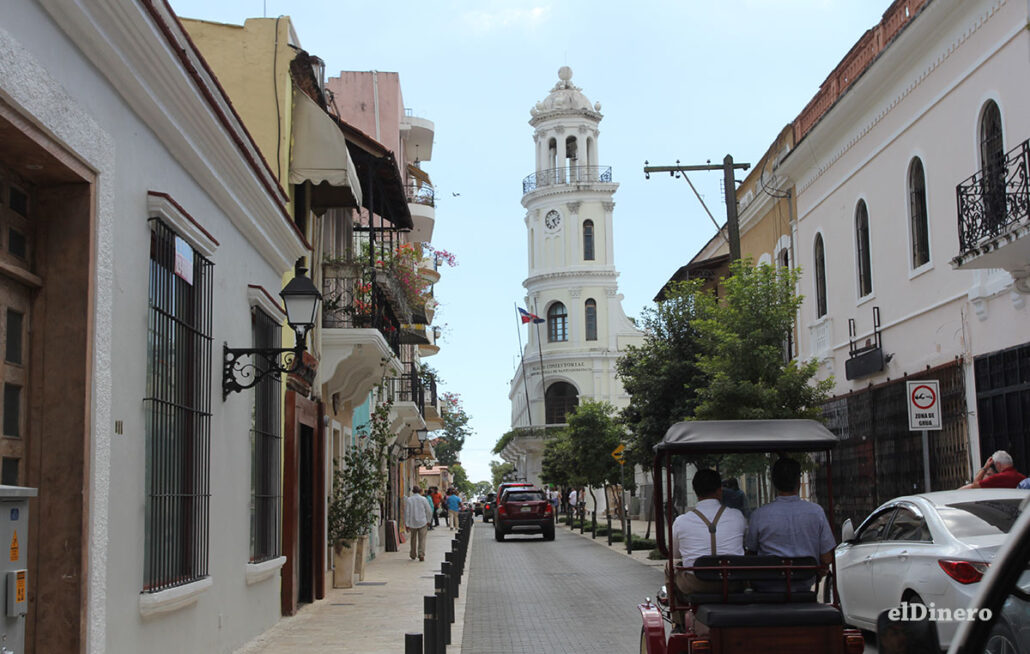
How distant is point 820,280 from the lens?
2611 centimetres

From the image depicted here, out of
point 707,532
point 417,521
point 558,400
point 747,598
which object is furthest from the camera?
point 558,400

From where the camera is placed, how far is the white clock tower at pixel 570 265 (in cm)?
7381

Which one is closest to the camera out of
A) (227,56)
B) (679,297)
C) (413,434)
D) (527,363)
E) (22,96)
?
(22,96)

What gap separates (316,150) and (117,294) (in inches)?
346

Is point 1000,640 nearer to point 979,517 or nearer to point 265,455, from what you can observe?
point 979,517

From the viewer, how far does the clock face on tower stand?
74.4 meters

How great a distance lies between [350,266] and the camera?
744 inches

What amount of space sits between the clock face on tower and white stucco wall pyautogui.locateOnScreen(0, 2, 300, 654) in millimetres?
64052

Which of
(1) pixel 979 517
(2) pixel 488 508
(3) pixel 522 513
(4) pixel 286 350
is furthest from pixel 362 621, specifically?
(2) pixel 488 508

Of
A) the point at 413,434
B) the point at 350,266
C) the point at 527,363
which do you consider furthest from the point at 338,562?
the point at 527,363

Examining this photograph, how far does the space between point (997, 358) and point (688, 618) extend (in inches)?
413

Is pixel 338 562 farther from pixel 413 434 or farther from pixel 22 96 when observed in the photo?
pixel 413 434

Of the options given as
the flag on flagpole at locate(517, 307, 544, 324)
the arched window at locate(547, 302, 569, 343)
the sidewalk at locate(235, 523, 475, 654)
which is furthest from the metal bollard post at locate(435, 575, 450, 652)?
the arched window at locate(547, 302, 569, 343)

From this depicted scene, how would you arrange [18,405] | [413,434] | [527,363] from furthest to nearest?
[527,363] → [413,434] → [18,405]
